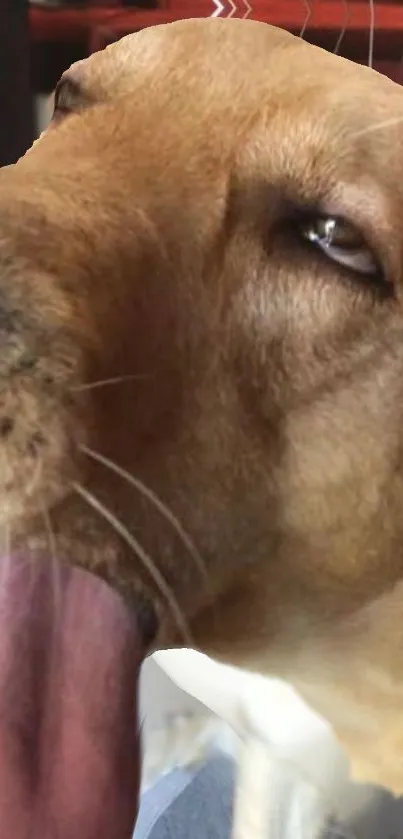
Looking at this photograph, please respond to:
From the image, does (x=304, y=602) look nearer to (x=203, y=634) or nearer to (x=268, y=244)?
(x=203, y=634)

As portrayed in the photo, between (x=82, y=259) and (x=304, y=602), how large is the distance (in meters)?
0.36

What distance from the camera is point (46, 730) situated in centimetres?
78

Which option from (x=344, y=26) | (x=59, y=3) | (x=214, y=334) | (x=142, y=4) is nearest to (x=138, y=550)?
(x=214, y=334)

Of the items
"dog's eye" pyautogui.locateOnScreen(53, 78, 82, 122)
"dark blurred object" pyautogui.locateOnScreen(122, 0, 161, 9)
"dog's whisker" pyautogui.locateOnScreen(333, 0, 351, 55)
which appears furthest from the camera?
"dark blurred object" pyautogui.locateOnScreen(122, 0, 161, 9)

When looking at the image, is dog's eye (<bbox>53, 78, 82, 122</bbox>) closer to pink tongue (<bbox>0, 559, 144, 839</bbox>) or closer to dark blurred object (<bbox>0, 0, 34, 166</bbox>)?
pink tongue (<bbox>0, 559, 144, 839</bbox>)

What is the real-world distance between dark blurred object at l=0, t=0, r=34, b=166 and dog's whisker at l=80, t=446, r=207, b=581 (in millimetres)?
1216

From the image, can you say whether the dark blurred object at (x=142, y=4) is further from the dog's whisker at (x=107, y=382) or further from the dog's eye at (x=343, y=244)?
the dog's whisker at (x=107, y=382)

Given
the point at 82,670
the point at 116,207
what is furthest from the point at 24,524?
the point at 116,207

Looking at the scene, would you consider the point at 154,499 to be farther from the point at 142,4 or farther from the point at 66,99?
the point at 142,4

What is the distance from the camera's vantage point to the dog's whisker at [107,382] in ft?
2.28

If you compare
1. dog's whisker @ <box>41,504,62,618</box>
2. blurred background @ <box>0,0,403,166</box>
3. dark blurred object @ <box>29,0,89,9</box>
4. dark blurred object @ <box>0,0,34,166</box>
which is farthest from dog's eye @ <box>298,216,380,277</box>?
dark blurred object @ <box>29,0,89,9</box>

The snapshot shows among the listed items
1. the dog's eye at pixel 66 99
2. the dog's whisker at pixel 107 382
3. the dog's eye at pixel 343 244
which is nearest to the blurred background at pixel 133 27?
the dog's eye at pixel 66 99

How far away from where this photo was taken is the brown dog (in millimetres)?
706

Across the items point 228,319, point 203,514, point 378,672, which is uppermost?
point 228,319
